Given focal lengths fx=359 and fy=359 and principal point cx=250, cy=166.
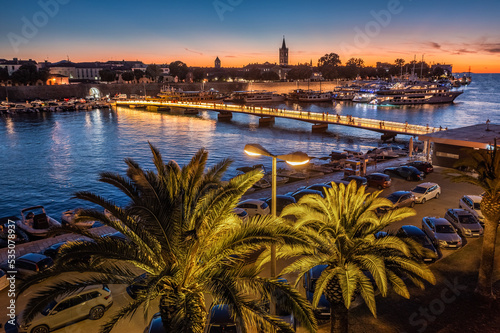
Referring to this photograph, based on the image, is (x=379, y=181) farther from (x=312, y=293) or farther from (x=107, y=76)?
(x=107, y=76)

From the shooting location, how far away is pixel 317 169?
107ft

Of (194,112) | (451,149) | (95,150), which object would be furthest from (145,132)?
(451,149)

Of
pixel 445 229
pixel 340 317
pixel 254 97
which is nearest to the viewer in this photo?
pixel 340 317

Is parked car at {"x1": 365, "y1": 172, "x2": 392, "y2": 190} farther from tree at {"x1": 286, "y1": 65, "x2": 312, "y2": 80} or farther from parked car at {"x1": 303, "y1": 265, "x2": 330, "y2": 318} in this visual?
tree at {"x1": 286, "y1": 65, "x2": 312, "y2": 80}

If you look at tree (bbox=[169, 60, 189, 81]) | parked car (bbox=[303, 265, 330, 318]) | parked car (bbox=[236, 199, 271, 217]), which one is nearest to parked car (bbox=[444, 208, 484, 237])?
parked car (bbox=[303, 265, 330, 318])

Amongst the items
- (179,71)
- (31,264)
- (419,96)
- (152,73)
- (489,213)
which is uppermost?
(179,71)

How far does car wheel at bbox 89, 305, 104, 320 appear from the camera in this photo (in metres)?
10.5

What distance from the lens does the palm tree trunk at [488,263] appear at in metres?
11.1

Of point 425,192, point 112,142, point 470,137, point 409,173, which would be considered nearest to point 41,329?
point 425,192

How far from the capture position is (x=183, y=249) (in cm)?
705

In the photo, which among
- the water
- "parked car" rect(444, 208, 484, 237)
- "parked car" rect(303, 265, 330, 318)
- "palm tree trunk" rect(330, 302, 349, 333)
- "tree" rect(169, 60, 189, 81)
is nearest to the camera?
"palm tree trunk" rect(330, 302, 349, 333)

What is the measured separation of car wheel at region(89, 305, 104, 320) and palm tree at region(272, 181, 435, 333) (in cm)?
541

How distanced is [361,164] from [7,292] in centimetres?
2489

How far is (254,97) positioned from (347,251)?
110277 mm
